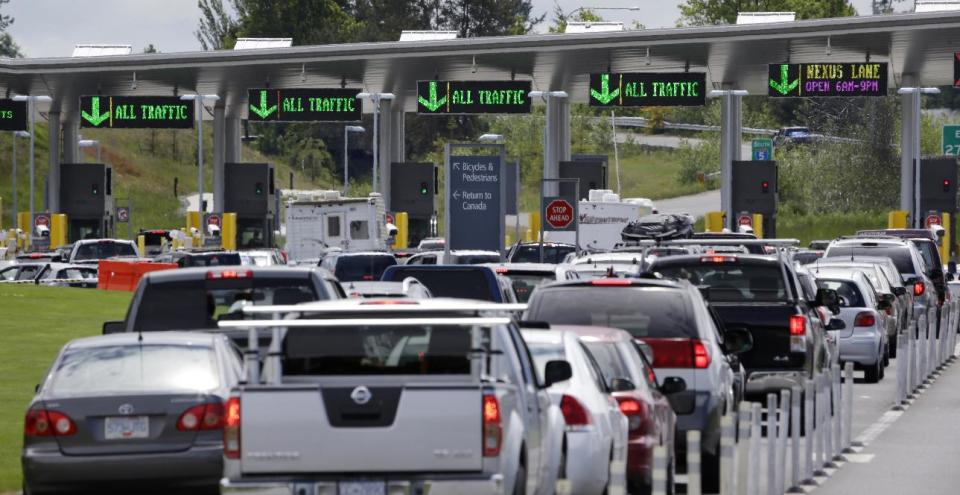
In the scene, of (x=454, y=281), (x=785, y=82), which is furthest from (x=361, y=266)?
(x=785, y=82)

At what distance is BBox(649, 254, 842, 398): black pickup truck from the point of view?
20.9m

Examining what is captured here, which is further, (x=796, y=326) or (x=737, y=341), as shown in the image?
(x=796, y=326)

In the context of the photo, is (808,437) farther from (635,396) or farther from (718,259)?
(718,259)

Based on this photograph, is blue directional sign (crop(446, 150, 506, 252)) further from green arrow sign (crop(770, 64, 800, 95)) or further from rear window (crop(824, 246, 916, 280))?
green arrow sign (crop(770, 64, 800, 95))

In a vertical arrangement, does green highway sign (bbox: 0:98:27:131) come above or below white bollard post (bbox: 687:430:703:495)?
above

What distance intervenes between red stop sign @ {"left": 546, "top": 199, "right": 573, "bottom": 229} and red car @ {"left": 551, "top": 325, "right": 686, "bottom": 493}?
85.8 feet

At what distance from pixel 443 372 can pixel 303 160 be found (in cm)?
12522

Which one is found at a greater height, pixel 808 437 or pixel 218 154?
pixel 218 154

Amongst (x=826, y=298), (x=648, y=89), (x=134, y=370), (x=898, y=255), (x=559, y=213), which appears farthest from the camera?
(x=648, y=89)

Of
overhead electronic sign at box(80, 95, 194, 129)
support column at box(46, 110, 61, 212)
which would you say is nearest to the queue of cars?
overhead electronic sign at box(80, 95, 194, 129)

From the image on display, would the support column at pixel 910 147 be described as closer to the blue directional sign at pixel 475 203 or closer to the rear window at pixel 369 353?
the blue directional sign at pixel 475 203

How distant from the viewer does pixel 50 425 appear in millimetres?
14164

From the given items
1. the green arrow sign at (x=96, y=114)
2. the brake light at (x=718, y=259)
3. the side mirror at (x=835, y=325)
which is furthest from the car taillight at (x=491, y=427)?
the green arrow sign at (x=96, y=114)

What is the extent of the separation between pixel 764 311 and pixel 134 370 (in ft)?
26.6
